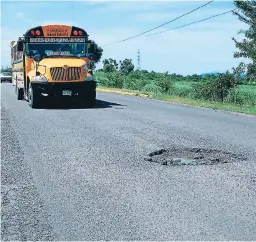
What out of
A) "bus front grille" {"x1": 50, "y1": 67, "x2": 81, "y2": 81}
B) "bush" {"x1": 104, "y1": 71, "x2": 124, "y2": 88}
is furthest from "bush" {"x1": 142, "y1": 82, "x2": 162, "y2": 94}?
"bus front grille" {"x1": 50, "y1": 67, "x2": 81, "y2": 81}

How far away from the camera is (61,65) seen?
53.2 feet

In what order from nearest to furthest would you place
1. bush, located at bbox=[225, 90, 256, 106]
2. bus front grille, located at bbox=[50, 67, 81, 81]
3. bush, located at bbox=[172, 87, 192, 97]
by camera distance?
1. bus front grille, located at bbox=[50, 67, 81, 81]
2. bush, located at bbox=[225, 90, 256, 106]
3. bush, located at bbox=[172, 87, 192, 97]

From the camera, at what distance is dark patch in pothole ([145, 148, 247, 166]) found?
6950mm

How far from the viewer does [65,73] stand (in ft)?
53.6

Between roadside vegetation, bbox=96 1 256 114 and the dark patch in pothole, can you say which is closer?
the dark patch in pothole

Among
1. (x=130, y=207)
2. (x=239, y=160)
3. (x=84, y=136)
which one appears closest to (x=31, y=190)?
(x=130, y=207)

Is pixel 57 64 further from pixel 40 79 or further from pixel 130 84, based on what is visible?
pixel 130 84

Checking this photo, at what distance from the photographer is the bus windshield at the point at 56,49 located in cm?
1702

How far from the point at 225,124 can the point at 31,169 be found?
6.69 m

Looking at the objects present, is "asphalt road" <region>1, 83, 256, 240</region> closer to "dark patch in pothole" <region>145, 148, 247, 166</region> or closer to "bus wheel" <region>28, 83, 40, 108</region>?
→ "dark patch in pothole" <region>145, 148, 247, 166</region>

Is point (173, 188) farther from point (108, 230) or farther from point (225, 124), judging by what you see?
point (225, 124)

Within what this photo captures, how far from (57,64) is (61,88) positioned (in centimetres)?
85

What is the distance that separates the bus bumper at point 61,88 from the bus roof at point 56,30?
6.59 feet

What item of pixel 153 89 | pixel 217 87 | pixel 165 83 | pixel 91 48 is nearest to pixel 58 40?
pixel 91 48
